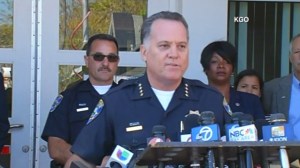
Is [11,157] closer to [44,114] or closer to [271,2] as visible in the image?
[44,114]

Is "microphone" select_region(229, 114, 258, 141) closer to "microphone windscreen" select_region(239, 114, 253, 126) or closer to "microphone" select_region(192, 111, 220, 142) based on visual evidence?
"microphone windscreen" select_region(239, 114, 253, 126)

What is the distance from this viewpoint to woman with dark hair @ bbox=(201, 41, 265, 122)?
5.01m

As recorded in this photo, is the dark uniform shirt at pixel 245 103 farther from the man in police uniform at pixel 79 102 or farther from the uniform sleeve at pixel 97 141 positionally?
the uniform sleeve at pixel 97 141

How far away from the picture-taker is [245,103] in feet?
16.5

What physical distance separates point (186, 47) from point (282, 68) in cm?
390

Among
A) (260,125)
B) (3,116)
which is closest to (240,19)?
(3,116)

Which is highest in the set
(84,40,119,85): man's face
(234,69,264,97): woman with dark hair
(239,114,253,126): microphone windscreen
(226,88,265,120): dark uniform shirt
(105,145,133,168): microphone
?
(84,40,119,85): man's face

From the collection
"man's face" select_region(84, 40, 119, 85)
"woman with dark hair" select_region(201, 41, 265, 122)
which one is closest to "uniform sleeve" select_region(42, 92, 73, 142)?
"man's face" select_region(84, 40, 119, 85)

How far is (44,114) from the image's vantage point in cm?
624

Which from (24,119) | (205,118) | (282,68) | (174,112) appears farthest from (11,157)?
(205,118)

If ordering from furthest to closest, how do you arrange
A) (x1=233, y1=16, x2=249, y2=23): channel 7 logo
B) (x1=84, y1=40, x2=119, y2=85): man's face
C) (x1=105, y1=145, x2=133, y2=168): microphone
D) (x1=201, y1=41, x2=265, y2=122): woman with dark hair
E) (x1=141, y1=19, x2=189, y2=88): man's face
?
1. (x1=233, y1=16, x2=249, y2=23): channel 7 logo
2. (x1=84, y1=40, x2=119, y2=85): man's face
3. (x1=201, y1=41, x2=265, y2=122): woman with dark hair
4. (x1=141, y1=19, x2=189, y2=88): man's face
5. (x1=105, y1=145, x2=133, y2=168): microphone

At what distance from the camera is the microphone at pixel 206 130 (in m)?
2.69

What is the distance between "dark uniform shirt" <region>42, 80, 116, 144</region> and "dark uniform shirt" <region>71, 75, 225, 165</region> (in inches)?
68.1

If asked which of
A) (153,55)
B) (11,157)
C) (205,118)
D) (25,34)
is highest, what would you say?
(25,34)
